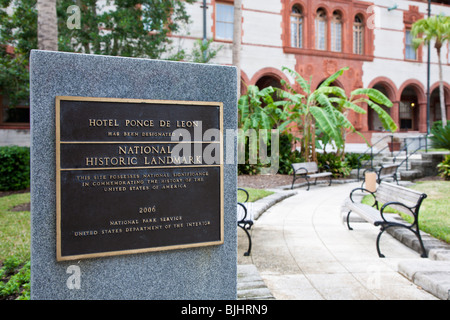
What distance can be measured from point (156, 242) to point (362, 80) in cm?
2315

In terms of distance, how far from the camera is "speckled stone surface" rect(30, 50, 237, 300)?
298 centimetres

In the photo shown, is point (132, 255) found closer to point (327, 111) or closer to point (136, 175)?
point (136, 175)

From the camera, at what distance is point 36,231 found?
298 centimetres

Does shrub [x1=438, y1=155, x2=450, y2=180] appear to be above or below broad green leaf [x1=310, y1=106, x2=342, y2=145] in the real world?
below

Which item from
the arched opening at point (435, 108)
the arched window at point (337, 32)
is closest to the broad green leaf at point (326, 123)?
the arched window at point (337, 32)

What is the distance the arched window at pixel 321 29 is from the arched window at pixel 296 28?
3.62 feet

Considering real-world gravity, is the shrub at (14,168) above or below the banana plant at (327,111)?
below

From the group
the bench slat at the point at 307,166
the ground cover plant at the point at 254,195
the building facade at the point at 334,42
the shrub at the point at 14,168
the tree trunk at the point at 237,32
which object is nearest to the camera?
the ground cover plant at the point at 254,195

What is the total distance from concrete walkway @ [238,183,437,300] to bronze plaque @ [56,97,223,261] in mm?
1335

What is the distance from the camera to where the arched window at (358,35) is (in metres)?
24.3

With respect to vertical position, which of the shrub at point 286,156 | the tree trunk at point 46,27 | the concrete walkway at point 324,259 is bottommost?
the concrete walkway at point 324,259

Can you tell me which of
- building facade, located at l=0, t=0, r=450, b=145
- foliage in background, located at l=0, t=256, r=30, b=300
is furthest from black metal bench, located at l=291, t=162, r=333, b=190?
foliage in background, located at l=0, t=256, r=30, b=300

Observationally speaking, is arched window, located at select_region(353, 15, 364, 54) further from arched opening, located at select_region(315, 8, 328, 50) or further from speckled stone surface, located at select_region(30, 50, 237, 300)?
speckled stone surface, located at select_region(30, 50, 237, 300)

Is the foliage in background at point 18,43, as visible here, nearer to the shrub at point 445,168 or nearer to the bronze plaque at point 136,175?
the bronze plaque at point 136,175
